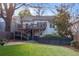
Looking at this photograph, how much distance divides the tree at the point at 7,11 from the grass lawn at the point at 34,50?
230 millimetres

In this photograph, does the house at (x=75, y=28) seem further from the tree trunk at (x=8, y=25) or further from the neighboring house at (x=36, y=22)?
the tree trunk at (x=8, y=25)

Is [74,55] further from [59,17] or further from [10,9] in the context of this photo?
[10,9]

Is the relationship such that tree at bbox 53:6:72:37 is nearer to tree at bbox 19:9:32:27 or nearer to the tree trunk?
tree at bbox 19:9:32:27

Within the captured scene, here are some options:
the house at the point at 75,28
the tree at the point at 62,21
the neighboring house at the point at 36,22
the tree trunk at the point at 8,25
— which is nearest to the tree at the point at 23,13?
the neighboring house at the point at 36,22

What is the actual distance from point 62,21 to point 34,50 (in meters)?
0.46

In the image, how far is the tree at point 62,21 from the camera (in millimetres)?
2010

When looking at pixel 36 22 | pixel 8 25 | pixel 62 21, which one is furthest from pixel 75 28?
pixel 8 25

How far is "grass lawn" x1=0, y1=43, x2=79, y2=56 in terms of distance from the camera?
6.57 ft

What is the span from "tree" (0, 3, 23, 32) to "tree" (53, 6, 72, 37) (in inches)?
17.8

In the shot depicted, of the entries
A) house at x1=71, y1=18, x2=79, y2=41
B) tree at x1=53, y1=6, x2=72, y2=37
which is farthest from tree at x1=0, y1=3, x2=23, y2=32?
house at x1=71, y1=18, x2=79, y2=41

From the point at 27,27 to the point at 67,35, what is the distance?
467mm

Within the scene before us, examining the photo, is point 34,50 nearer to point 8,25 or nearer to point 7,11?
point 8,25

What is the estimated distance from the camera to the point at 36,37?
2.03m

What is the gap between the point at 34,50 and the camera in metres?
2.01
